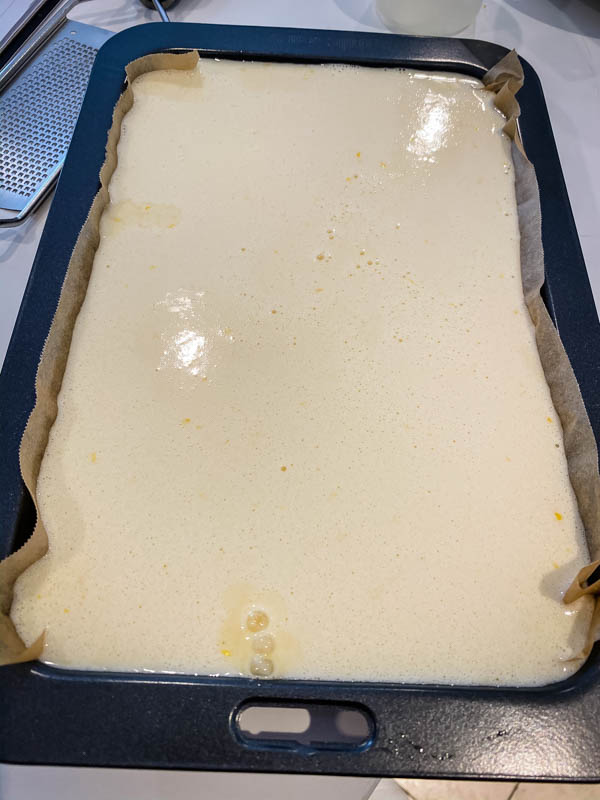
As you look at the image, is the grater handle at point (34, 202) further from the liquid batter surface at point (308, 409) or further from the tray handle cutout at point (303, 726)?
the tray handle cutout at point (303, 726)

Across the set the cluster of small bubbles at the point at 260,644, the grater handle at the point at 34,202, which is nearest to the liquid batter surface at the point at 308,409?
the cluster of small bubbles at the point at 260,644

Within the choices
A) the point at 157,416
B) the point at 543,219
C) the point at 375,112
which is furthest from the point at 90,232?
the point at 543,219

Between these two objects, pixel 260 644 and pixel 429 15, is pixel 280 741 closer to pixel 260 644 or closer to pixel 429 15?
pixel 260 644

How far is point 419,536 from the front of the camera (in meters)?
0.64

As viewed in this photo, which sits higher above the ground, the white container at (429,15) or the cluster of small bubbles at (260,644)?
the white container at (429,15)

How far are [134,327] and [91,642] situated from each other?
345 millimetres

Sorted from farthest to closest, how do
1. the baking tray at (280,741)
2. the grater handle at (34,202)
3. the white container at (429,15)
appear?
the white container at (429,15), the grater handle at (34,202), the baking tray at (280,741)

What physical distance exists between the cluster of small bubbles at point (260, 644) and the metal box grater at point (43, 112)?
69 centimetres

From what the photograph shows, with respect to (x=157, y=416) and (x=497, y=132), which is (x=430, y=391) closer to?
(x=157, y=416)

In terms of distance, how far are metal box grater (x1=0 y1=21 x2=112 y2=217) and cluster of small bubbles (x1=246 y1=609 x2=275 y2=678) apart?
0.69 m

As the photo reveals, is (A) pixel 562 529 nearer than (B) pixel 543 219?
Yes

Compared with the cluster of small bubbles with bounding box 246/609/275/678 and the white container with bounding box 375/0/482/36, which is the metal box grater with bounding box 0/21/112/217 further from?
the cluster of small bubbles with bounding box 246/609/275/678

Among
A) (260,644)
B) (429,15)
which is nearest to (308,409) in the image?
(260,644)

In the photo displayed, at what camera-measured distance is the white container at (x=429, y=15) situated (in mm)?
1054
